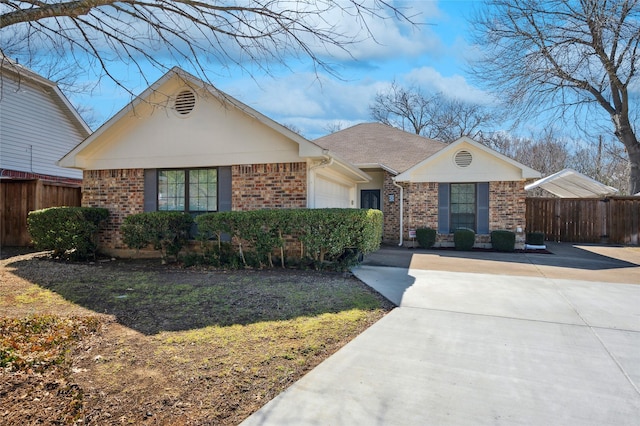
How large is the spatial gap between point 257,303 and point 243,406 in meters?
2.87

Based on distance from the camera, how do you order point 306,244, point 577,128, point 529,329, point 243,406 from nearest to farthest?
point 243,406
point 529,329
point 306,244
point 577,128

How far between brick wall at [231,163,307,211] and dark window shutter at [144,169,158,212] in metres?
2.20

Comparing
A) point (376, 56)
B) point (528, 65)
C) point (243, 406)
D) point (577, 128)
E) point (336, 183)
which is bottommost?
point (243, 406)

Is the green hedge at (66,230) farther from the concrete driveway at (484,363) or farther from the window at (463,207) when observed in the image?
the window at (463,207)

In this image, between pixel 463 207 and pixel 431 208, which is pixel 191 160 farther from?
pixel 463 207

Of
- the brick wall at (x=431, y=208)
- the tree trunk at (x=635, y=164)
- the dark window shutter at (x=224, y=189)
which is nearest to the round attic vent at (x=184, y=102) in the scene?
the dark window shutter at (x=224, y=189)

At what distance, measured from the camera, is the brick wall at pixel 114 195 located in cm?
1059

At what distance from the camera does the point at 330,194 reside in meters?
12.3

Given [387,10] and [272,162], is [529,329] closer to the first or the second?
[387,10]

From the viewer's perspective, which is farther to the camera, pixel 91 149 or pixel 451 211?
pixel 451 211

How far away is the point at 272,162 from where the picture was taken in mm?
9562

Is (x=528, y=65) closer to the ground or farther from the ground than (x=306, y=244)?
farther from the ground

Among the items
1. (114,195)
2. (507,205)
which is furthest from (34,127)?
(507,205)

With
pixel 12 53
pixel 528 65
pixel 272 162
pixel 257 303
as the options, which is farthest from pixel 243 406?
pixel 528 65
